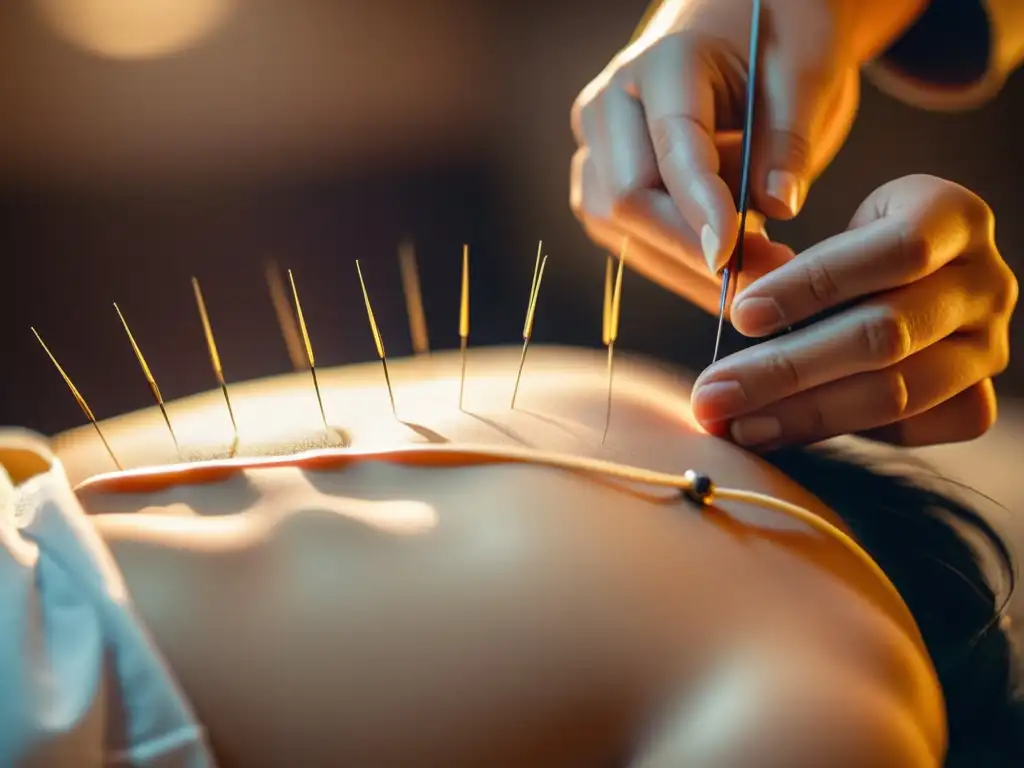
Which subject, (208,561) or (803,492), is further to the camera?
(803,492)

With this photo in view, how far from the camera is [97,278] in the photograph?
1.44 m

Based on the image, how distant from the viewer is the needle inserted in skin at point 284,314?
59.1 inches

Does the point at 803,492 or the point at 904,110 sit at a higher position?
the point at 904,110

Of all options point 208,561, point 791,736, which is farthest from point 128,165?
point 791,736

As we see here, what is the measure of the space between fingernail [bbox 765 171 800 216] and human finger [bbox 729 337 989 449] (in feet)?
0.55

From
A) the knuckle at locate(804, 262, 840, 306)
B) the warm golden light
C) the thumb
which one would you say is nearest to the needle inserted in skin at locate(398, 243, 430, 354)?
the warm golden light

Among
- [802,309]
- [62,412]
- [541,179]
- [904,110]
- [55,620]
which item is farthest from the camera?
[541,179]

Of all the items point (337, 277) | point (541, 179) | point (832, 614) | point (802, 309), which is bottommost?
point (832, 614)

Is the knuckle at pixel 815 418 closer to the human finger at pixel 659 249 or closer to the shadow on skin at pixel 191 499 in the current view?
the human finger at pixel 659 249

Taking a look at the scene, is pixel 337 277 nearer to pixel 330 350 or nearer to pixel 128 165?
pixel 330 350

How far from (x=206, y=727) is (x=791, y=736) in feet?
1.12

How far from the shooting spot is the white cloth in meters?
0.44

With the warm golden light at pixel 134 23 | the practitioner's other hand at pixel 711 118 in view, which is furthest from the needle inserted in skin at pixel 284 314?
the practitioner's other hand at pixel 711 118

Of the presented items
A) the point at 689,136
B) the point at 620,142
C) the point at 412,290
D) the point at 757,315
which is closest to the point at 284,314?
the point at 412,290
